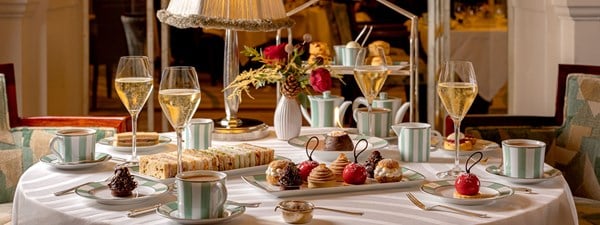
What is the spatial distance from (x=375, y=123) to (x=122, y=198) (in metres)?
0.96

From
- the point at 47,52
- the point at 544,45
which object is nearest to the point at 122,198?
the point at 544,45

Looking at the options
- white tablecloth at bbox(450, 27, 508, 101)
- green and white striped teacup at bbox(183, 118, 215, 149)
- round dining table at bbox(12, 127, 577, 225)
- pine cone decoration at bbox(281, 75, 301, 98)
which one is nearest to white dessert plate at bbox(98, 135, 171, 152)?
green and white striped teacup at bbox(183, 118, 215, 149)

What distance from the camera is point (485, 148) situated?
2441 mm

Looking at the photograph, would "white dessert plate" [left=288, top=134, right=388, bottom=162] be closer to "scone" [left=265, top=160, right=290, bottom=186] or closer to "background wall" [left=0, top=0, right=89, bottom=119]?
"scone" [left=265, top=160, right=290, bottom=186]

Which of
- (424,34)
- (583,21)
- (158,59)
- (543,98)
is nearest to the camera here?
(583,21)

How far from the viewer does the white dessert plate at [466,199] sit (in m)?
1.82

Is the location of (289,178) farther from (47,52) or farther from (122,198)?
(47,52)

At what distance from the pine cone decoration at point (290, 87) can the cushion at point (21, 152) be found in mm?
680

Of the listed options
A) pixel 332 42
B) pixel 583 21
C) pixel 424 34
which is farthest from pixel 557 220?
pixel 332 42

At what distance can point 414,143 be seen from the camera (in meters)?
2.29

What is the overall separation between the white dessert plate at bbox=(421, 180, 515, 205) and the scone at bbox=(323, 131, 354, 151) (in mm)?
365

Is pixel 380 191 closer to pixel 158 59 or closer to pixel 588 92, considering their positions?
pixel 588 92

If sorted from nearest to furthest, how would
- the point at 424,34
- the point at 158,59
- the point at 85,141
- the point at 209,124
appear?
the point at 85,141
the point at 209,124
the point at 158,59
the point at 424,34

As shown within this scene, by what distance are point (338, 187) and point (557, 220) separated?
447mm
